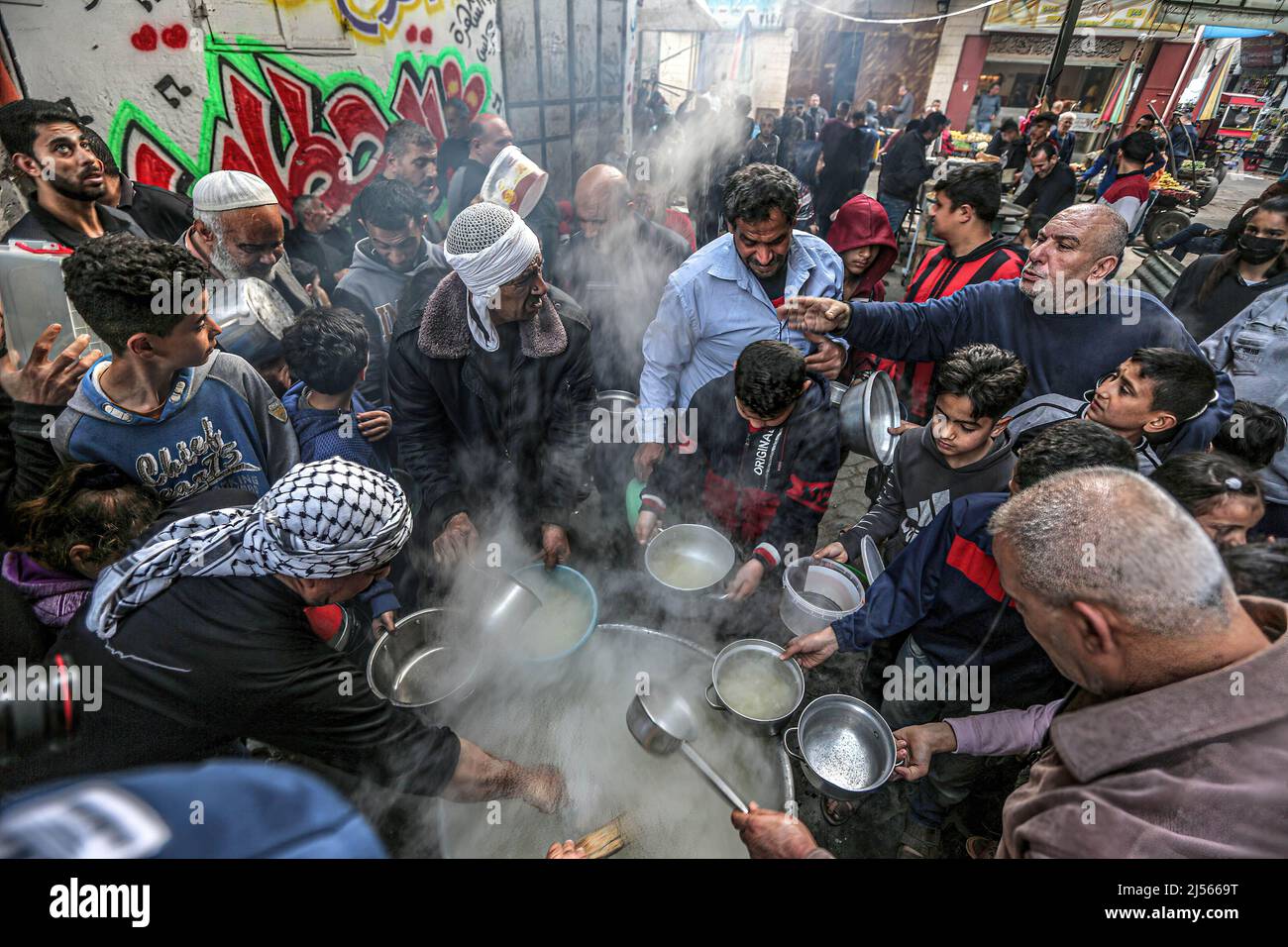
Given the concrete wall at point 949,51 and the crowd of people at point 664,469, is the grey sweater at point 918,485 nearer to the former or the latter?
the crowd of people at point 664,469

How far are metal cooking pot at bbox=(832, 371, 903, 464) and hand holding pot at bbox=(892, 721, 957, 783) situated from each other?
144 cm

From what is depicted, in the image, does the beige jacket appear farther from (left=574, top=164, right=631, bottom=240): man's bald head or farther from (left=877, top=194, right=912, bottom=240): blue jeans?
(left=877, top=194, right=912, bottom=240): blue jeans

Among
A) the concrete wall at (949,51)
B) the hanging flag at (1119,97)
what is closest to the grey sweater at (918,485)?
the concrete wall at (949,51)

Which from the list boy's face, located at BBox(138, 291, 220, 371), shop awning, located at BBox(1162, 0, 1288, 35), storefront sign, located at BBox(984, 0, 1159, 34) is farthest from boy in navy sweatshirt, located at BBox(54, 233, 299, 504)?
shop awning, located at BBox(1162, 0, 1288, 35)

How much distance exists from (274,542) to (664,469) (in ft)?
7.23

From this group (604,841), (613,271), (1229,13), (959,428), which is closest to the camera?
(604,841)

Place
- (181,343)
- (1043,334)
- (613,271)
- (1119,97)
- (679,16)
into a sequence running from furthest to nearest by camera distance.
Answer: (1119,97) → (679,16) → (613,271) → (1043,334) → (181,343)

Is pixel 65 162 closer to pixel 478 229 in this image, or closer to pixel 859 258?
pixel 478 229

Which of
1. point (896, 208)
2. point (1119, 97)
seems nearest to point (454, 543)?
point (896, 208)

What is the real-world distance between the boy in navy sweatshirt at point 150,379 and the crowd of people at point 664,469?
0.01 metres

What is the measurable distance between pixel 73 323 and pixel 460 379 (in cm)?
169

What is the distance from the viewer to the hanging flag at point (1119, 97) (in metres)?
21.7

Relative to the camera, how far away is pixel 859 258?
452 centimetres

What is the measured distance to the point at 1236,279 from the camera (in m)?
Answer: 4.27
